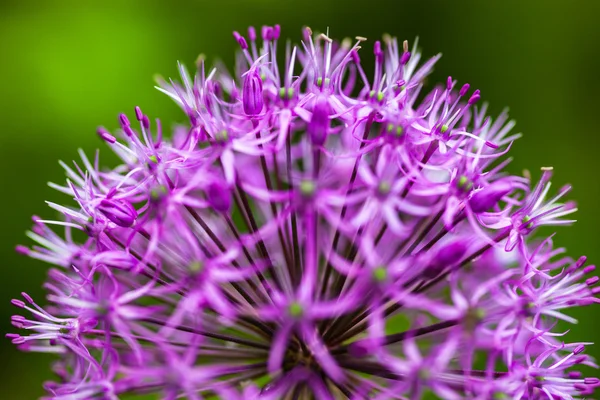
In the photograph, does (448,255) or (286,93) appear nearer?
(448,255)

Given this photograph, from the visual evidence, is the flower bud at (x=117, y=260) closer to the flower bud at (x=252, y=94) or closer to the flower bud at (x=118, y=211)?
the flower bud at (x=118, y=211)

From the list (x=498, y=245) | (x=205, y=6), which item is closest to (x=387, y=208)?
(x=498, y=245)

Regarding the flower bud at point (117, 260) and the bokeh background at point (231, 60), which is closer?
the flower bud at point (117, 260)

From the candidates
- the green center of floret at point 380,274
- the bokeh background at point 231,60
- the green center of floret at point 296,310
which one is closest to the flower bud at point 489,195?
the green center of floret at point 380,274

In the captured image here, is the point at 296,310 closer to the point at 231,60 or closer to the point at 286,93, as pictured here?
the point at 286,93

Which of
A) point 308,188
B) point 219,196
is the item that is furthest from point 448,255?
point 219,196

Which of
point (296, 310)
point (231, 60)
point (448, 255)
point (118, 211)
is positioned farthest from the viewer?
point (231, 60)

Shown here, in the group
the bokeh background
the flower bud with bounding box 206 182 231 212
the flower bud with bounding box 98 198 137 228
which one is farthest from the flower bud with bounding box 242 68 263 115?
the bokeh background
